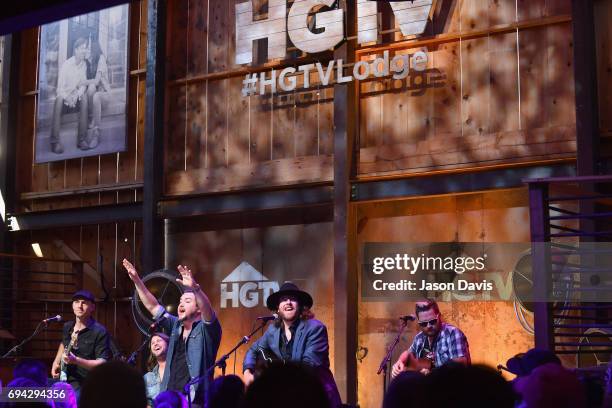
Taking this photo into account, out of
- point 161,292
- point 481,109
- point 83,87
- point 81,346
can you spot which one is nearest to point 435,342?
point 481,109

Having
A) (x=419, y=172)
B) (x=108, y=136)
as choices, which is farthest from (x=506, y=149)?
(x=108, y=136)

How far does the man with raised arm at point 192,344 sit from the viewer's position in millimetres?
8219

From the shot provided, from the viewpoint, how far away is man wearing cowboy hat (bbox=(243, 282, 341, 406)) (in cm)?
825

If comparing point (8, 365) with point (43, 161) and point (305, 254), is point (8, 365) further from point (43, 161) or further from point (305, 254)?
point (305, 254)

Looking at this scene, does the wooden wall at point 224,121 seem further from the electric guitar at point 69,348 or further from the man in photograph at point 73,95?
the electric guitar at point 69,348

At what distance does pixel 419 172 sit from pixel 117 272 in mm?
5030

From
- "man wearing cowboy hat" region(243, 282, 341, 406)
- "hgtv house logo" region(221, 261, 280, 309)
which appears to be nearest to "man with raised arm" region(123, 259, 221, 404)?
"man wearing cowboy hat" region(243, 282, 341, 406)

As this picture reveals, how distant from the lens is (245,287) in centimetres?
1220

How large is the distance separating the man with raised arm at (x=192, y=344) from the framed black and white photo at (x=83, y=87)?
17.8ft

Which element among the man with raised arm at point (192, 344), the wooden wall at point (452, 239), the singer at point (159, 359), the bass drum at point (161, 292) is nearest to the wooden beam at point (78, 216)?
the bass drum at point (161, 292)

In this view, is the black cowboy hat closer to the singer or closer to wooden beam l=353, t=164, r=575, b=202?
the singer

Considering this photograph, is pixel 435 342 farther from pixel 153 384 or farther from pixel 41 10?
pixel 41 10

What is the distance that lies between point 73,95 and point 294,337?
7.00 meters

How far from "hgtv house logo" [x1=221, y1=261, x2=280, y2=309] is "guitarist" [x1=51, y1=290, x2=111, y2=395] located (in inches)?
101
